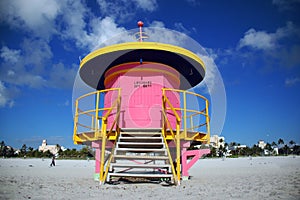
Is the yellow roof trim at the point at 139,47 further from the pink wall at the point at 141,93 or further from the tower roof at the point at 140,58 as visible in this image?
the pink wall at the point at 141,93

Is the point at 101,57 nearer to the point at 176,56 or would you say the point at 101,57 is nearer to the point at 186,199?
the point at 176,56

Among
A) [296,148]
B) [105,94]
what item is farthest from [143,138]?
[296,148]

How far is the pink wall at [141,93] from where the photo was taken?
27.7 feet

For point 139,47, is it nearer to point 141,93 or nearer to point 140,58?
point 140,58

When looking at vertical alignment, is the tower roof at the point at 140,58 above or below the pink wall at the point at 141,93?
above

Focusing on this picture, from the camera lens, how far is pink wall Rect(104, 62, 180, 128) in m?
8.45

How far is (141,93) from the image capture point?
866 centimetres

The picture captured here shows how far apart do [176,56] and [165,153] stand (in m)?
3.65

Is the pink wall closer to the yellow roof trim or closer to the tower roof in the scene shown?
the tower roof

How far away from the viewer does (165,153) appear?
6.82m

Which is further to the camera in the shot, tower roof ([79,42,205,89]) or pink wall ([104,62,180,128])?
pink wall ([104,62,180,128])

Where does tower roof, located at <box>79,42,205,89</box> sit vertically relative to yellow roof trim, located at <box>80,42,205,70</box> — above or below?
below

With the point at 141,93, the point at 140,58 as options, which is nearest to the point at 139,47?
the point at 140,58

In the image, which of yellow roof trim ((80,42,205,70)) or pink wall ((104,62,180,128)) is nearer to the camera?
yellow roof trim ((80,42,205,70))
